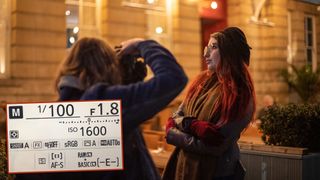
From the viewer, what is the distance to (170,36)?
11742 mm

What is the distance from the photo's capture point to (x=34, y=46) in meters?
8.92

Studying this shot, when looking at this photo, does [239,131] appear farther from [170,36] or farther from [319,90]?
[319,90]

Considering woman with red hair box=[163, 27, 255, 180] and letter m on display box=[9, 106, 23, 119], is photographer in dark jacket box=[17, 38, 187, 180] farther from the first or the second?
woman with red hair box=[163, 27, 255, 180]

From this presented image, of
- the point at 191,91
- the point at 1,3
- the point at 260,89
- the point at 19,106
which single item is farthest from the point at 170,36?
the point at 19,106

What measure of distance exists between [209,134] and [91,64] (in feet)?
3.15

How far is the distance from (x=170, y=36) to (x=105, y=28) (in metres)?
2.08

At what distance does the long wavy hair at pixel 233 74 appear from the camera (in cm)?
276

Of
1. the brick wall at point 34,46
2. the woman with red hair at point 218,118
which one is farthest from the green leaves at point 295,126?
the brick wall at point 34,46

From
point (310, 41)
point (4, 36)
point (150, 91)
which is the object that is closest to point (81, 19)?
point (4, 36)

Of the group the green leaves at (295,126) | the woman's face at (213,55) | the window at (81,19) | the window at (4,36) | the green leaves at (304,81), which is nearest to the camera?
the woman's face at (213,55)

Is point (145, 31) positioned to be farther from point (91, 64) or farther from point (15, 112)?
point (91, 64)

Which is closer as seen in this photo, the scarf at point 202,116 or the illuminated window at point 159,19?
the scarf at point 202,116

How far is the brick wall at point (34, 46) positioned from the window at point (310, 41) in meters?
6.07

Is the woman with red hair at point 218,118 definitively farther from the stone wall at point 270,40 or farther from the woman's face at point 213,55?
the stone wall at point 270,40
